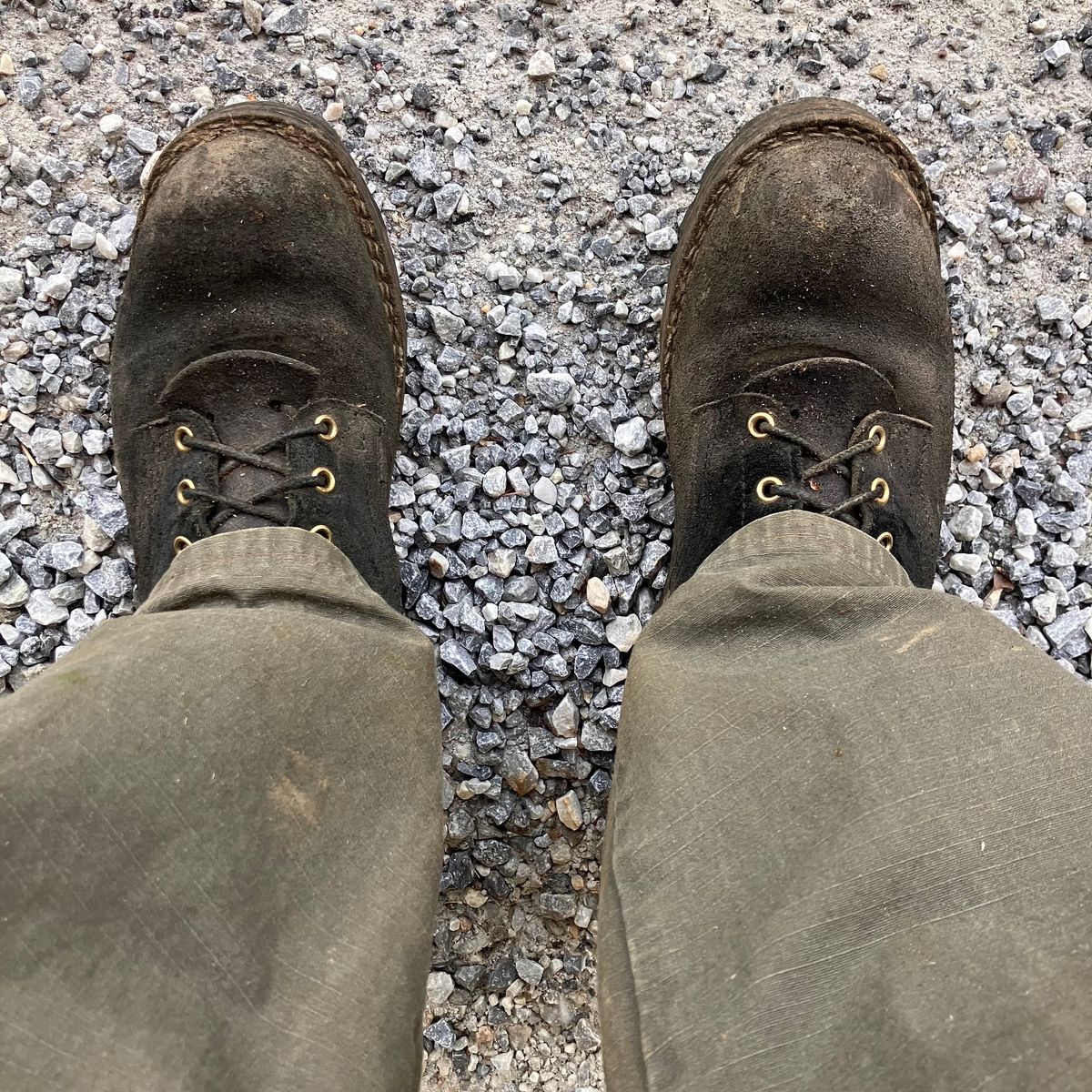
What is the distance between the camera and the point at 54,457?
4.35 ft

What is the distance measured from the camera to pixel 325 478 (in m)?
1.13

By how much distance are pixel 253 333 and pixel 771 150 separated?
752 mm

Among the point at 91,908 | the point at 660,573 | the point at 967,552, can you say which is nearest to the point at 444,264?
the point at 660,573

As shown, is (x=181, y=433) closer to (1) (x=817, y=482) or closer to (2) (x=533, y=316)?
(2) (x=533, y=316)

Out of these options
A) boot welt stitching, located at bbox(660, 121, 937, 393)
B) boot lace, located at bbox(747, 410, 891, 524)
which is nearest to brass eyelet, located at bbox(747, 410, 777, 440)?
boot lace, located at bbox(747, 410, 891, 524)

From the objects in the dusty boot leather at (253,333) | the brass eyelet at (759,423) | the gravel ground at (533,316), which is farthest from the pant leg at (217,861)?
the brass eyelet at (759,423)

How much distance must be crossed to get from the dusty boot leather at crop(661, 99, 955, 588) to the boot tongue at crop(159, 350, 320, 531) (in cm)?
54

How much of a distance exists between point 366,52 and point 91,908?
4.21 ft

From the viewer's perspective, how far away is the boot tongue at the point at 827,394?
1.19 metres

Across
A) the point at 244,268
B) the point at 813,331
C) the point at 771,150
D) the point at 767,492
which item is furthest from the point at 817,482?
the point at 244,268

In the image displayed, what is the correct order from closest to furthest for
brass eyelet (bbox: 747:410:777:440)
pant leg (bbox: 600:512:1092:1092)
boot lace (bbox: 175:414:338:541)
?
pant leg (bbox: 600:512:1092:1092) < boot lace (bbox: 175:414:338:541) < brass eyelet (bbox: 747:410:777:440)

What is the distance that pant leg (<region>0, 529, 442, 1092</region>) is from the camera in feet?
2.08

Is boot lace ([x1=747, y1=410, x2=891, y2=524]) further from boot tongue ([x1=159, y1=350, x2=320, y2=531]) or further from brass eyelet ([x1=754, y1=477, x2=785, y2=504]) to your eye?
boot tongue ([x1=159, y1=350, x2=320, y2=531])

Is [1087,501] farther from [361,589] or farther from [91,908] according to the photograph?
[91,908]
